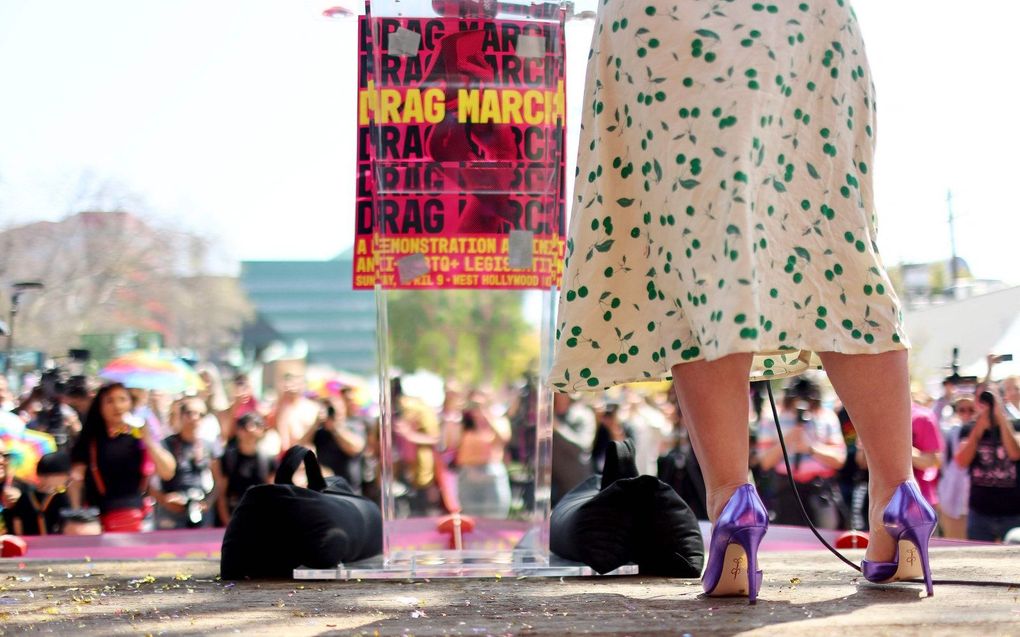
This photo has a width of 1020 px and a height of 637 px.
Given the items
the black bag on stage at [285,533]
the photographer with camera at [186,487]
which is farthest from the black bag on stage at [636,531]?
the photographer with camera at [186,487]

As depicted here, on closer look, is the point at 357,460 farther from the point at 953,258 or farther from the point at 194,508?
the point at 953,258

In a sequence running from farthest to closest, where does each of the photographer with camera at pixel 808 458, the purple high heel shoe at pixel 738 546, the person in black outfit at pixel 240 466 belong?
the person in black outfit at pixel 240 466, the photographer with camera at pixel 808 458, the purple high heel shoe at pixel 738 546

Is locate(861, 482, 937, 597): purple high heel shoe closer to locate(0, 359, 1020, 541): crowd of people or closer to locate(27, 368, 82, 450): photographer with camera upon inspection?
locate(0, 359, 1020, 541): crowd of people

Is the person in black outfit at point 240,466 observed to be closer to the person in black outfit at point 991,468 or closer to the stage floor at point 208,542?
the stage floor at point 208,542

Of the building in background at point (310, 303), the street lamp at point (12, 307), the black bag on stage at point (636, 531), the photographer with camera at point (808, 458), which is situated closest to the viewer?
the black bag on stage at point (636, 531)

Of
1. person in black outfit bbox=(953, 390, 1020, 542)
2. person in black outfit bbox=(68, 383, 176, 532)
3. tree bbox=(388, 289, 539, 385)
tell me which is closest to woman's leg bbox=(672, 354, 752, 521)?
tree bbox=(388, 289, 539, 385)

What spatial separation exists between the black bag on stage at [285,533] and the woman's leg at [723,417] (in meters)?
1.12

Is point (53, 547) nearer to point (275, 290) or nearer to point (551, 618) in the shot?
point (551, 618)

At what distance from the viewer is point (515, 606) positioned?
2.01m

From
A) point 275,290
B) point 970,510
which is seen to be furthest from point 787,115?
point 275,290

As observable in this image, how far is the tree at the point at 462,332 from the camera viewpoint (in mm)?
3152

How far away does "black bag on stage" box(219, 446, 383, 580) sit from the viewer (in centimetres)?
281

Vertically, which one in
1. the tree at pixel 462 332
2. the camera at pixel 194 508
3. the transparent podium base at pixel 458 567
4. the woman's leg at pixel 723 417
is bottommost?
the camera at pixel 194 508

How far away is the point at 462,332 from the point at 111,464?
408 centimetres
